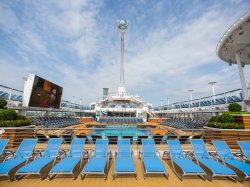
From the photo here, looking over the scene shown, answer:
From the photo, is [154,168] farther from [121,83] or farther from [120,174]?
[121,83]

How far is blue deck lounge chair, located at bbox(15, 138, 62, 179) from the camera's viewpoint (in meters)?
3.68

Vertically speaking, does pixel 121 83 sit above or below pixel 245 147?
above

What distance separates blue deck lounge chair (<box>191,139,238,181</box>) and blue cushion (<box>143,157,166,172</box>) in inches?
50.2

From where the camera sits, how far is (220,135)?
6.40 meters

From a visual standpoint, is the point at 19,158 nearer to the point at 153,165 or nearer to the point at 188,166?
the point at 153,165

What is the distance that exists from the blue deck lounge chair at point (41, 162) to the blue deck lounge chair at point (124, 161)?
2.00 meters

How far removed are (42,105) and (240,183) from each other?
2066cm

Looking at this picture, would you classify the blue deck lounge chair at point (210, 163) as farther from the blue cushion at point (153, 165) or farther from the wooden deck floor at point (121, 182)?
the blue cushion at point (153, 165)

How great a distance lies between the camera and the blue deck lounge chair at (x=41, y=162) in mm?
3678

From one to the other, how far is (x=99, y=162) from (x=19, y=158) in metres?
2.50

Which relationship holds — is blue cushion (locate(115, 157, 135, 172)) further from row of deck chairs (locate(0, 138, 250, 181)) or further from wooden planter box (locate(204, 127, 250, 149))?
wooden planter box (locate(204, 127, 250, 149))

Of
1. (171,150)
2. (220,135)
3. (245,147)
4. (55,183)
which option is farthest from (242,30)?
(55,183)

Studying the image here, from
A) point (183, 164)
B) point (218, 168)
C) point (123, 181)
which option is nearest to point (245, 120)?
point (218, 168)

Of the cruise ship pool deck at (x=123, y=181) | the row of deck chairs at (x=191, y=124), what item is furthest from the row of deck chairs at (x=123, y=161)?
the row of deck chairs at (x=191, y=124)
